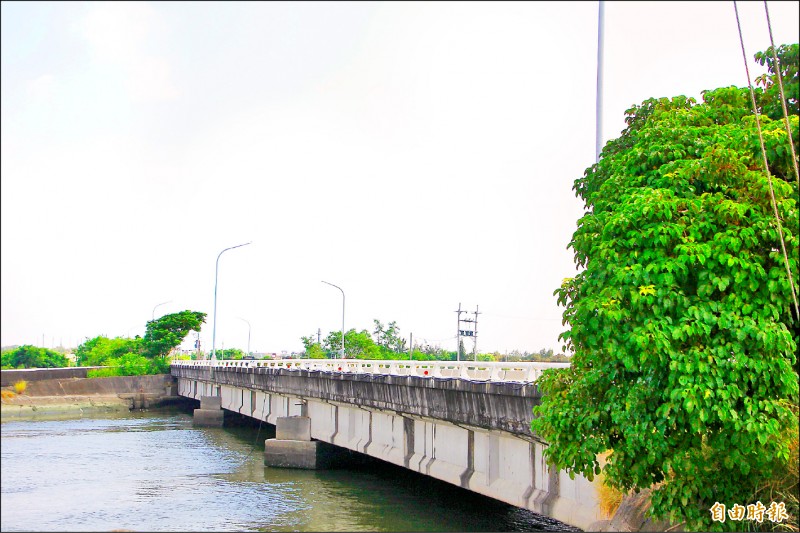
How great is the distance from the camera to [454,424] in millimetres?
19328

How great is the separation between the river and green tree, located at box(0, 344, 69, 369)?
1.59m

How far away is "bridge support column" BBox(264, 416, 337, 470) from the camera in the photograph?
3130cm

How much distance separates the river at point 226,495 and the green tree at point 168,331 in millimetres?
49051

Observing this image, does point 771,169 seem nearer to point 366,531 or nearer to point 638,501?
point 638,501

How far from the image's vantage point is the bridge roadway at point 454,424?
49.1 feet

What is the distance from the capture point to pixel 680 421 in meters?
9.75

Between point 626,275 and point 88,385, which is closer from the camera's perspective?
Answer: point 626,275

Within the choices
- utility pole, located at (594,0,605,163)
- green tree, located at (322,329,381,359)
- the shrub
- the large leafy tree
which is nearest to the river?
the shrub

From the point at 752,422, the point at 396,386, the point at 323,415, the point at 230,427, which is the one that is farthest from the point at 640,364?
the point at 230,427

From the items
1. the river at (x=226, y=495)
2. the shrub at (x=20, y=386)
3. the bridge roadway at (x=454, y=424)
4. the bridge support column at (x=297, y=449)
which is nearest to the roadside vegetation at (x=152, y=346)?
the river at (x=226, y=495)

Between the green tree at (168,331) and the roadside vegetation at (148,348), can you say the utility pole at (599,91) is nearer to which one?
the roadside vegetation at (148,348)

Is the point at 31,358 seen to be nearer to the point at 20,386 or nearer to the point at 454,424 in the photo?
the point at 20,386

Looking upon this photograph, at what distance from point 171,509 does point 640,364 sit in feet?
45.9

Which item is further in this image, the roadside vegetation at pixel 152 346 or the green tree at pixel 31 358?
the roadside vegetation at pixel 152 346
